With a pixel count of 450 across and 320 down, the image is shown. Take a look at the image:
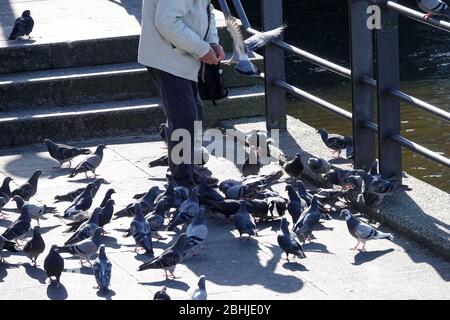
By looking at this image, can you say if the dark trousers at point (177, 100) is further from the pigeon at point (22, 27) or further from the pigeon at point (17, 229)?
the pigeon at point (22, 27)

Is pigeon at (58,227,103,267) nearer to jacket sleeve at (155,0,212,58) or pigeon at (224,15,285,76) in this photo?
jacket sleeve at (155,0,212,58)

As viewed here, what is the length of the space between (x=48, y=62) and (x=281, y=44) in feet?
8.79

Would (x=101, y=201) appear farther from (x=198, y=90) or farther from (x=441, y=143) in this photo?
(x=441, y=143)

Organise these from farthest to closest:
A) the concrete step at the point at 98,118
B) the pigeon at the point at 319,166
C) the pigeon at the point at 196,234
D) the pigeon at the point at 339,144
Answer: the concrete step at the point at 98,118 → the pigeon at the point at 339,144 → the pigeon at the point at 319,166 → the pigeon at the point at 196,234

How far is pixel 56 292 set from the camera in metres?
7.15

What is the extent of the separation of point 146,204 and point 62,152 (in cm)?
166

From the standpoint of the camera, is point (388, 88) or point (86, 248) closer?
point (86, 248)

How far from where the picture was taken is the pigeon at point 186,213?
821 centimetres

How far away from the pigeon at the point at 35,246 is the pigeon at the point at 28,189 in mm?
1283

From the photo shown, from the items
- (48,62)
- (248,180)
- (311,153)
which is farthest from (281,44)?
(48,62)

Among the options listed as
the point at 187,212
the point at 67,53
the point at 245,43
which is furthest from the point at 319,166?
the point at 67,53

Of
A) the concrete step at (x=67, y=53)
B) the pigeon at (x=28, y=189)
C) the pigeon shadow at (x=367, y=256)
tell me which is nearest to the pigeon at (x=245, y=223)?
the pigeon shadow at (x=367, y=256)

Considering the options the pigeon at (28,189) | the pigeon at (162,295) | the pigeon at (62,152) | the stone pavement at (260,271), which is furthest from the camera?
the pigeon at (62,152)

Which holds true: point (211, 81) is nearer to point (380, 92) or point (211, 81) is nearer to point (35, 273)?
point (380, 92)
